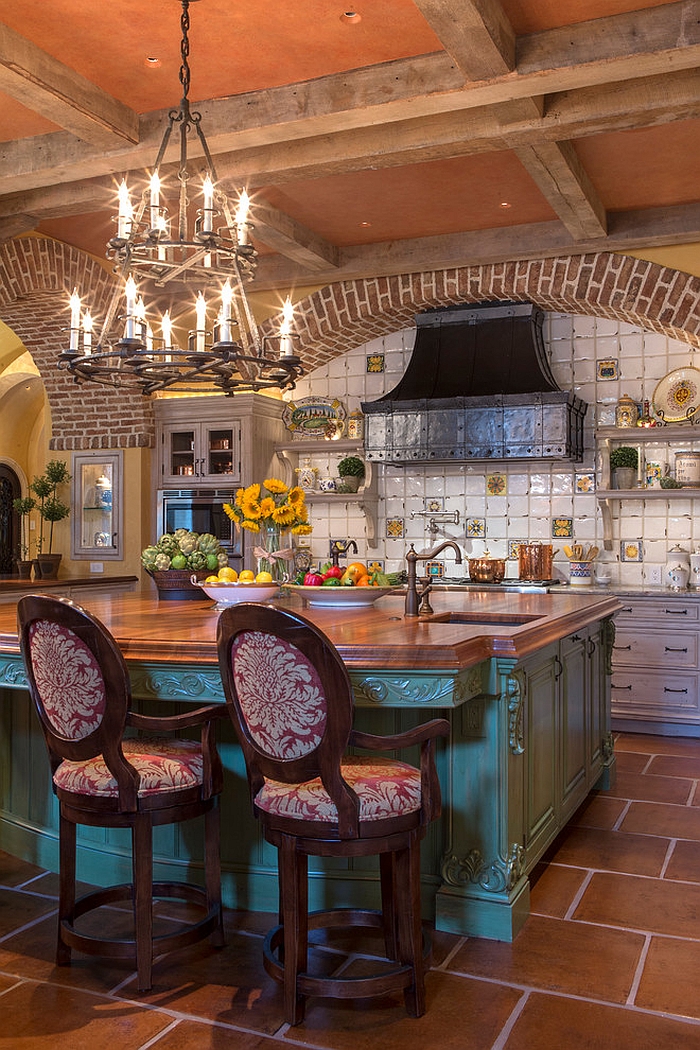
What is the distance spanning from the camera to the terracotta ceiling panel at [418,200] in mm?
5496

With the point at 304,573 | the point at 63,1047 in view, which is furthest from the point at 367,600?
the point at 63,1047

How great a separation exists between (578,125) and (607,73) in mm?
636

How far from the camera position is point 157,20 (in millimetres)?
3830

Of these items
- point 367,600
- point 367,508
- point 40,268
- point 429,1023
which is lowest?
point 429,1023

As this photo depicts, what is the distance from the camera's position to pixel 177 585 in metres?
4.50

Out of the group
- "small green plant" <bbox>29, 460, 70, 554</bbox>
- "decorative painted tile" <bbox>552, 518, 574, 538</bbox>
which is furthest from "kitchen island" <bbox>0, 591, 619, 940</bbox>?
"small green plant" <bbox>29, 460, 70, 554</bbox>

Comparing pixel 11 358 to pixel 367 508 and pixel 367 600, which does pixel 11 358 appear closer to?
pixel 367 508

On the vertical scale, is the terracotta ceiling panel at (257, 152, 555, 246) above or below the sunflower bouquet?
above

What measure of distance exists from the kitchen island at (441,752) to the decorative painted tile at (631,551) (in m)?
3.23

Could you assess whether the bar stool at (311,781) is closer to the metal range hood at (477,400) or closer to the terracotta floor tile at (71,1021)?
the terracotta floor tile at (71,1021)

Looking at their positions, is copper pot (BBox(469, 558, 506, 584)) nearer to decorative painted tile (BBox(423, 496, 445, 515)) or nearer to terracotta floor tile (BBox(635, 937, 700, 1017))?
decorative painted tile (BBox(423, 496, 445, 515))

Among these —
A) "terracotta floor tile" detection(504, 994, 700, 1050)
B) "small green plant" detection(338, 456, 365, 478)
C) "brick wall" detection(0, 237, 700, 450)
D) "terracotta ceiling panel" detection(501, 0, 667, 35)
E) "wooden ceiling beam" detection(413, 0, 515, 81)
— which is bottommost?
"terracotta floor tile" detection(504, 994, 700, 1050)

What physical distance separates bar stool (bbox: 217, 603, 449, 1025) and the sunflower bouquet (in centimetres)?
173

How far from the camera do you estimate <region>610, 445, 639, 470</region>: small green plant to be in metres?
6.77
